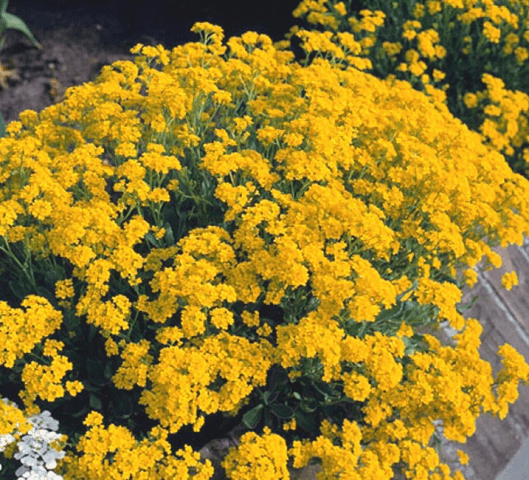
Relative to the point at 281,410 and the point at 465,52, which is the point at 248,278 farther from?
the point at 465,52

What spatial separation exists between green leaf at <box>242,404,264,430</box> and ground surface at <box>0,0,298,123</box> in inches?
104

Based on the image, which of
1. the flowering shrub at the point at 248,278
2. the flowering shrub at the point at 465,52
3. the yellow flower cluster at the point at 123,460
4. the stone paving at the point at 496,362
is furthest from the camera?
the flowering shrub at the point at 465,52

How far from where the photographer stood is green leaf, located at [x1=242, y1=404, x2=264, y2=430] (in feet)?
7.98

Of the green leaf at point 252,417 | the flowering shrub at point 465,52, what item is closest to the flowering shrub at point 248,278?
the green leaf at point 252,417

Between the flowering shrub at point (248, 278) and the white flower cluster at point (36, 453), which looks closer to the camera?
the white flower cluster at point (36, 453)

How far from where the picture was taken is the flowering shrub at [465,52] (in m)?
4.05

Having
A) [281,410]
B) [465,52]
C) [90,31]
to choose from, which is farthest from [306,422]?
[90,31]

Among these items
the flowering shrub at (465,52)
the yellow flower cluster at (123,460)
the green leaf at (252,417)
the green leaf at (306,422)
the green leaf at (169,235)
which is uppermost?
the flowering shrub at (465,52)

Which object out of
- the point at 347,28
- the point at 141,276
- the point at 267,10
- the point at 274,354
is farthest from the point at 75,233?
the point at 267,10

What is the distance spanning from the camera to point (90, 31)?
4.86 metres

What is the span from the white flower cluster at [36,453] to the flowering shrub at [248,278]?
6 centimetres

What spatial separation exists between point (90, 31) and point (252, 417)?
3.35 m

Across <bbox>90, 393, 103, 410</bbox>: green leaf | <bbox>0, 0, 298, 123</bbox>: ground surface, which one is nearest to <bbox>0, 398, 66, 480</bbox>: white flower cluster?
<bbox>90, 393, 103, 410</bbox>: green leaf

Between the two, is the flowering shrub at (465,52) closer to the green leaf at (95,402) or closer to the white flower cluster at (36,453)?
the green leaf at (95,402)
